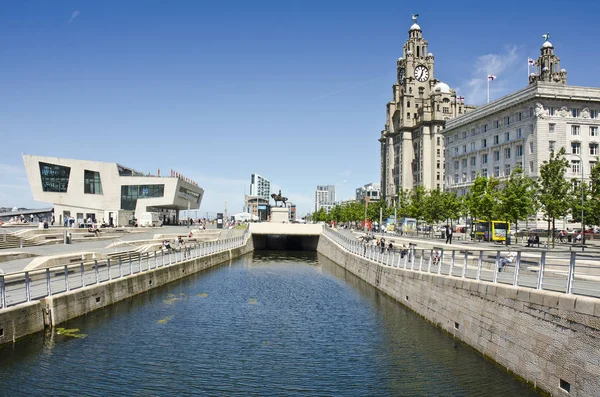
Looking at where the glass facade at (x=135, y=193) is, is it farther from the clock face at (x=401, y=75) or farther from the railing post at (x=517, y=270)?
the railing post at (x=517, y=270)

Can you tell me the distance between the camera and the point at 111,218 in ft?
291

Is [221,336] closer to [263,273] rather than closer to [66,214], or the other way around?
[263,273]

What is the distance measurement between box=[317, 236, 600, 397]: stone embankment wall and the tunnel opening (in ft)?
217

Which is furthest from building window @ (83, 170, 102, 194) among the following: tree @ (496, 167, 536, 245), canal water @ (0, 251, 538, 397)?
tree @ (496, 167, 536, 245)

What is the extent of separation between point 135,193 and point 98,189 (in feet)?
24.4

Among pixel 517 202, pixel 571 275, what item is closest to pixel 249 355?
pixel 571 275

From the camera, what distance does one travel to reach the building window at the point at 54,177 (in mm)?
98625

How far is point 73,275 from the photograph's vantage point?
2708 cm

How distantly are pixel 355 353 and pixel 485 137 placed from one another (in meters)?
92.9

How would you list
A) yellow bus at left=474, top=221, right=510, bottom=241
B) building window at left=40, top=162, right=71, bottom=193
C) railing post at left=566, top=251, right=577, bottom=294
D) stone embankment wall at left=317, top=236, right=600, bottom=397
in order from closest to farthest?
stone embankment wall at left=317, top=236, right=600, bottom=397
railing post at left=566, top=251, right=577, bottom=294
yellow bus at left=474, top=221, right=510, bottom=241
building window at left=40, top=162, right=71, bottom=193

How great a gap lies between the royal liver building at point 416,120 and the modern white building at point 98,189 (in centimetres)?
6968

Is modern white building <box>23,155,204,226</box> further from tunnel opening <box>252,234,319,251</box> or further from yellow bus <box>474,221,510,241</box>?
yellow bus <box>474,221,510,241</box>

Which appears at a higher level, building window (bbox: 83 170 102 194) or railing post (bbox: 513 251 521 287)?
building window (bbox: 83 170 102 194)

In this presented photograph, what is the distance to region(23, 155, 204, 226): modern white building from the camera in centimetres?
9788
